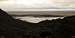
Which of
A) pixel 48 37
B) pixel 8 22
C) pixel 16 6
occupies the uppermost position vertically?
pixel 16 6

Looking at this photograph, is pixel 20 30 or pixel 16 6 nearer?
pixel 20 30

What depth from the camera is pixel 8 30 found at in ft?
3.28

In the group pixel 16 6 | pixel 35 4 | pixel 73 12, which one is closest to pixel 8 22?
pixel 16 6

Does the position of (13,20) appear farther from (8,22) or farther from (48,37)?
(48,37)

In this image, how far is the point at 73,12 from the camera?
1134 millimetres

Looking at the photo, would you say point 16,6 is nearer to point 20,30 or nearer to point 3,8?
point 3,8

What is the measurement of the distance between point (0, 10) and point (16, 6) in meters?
0.15

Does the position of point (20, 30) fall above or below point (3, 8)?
below

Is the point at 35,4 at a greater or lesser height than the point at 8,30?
greater

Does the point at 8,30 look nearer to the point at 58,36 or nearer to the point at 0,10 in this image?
the point at 0,10

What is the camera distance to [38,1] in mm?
1194

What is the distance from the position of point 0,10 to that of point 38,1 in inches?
13.7

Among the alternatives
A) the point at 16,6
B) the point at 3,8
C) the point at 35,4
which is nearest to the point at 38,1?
the point at 35,4

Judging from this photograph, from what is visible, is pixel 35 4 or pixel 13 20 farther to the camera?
pixel 35 4
